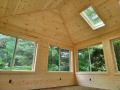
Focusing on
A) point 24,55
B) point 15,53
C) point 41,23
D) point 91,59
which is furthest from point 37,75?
point 91,59

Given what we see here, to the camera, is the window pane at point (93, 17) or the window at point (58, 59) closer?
the window pane at point (93, 17)

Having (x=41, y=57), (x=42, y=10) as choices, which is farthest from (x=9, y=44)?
(x=42, y=10)

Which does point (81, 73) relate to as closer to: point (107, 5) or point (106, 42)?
point (106, 42)

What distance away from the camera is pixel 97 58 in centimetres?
430

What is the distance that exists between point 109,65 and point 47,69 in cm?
265

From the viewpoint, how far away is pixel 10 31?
338 centimetres

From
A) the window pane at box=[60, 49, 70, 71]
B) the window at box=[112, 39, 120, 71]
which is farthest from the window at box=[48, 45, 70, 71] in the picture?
the window at box=[112, 39, 120, 71]

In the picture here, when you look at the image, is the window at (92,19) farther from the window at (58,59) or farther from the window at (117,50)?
the window at (58,59)

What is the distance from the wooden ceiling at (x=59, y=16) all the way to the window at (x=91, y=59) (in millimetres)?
665

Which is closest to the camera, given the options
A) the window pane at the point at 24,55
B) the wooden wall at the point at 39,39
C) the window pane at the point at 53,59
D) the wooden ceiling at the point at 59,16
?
the wooden ceiling at the point at 59,16

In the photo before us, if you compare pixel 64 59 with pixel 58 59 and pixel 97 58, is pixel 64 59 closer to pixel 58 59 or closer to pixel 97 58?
pixel 58 59

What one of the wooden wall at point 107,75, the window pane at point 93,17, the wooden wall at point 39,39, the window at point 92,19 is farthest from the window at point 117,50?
the wooden wall at point 39,39

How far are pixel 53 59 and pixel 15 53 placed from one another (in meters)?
1.80

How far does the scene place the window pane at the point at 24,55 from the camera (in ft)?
11.2
